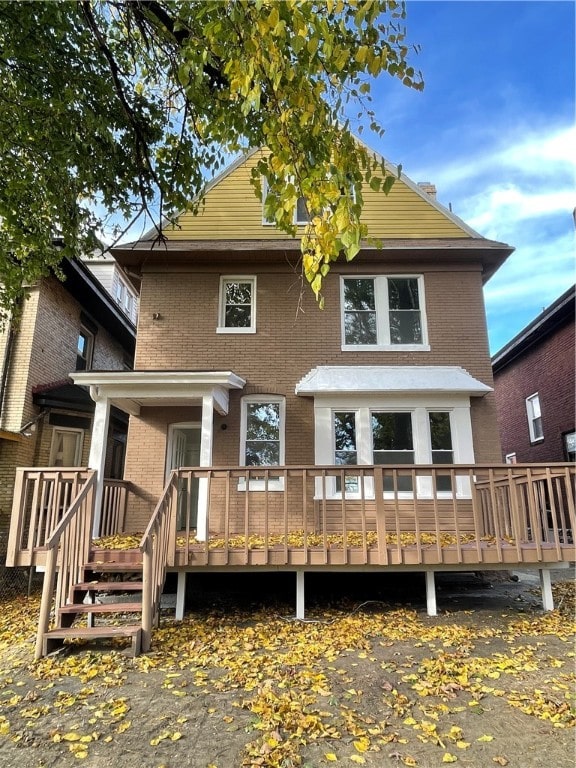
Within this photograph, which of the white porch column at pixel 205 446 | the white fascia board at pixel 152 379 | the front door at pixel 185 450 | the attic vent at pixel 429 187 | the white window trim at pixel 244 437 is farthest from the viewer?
the attic vent at pixel 429 187

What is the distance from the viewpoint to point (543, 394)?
14.7 meters

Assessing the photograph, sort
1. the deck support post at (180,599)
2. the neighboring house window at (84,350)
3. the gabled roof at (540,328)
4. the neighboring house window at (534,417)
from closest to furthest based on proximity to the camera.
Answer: the deck support post at (180,599) → the gabled roof at (540,328) → the neighboring house window at (84,350) → the neighboring house window at (534,417)

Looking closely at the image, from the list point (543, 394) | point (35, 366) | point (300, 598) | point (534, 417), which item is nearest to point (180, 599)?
point (300, 598)

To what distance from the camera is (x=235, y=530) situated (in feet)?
28.7

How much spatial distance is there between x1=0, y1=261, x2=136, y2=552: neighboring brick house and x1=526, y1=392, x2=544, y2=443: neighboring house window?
43.4 ft

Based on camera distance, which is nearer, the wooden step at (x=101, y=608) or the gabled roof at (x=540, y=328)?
the wooden step at (x=101, y=608)

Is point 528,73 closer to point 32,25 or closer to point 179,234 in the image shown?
point 32,25

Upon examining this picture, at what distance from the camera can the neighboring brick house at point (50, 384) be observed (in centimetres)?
1101

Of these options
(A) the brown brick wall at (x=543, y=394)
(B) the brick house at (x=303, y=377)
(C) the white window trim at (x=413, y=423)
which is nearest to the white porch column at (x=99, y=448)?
(B) the brick house at (x=303, y=377)

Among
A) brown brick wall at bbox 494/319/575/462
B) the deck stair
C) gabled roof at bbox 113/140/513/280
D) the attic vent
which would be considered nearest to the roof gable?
gabled roof at bbox 113/140/513/280

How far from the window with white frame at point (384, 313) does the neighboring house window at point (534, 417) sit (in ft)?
25.1

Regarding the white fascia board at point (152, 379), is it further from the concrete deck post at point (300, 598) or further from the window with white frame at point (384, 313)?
the concrete deck post at point (300, 598)

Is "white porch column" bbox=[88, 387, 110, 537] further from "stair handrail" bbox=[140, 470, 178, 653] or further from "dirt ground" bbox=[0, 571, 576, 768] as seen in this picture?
"stair handrail" bbox=[140, 470, 178, 653]

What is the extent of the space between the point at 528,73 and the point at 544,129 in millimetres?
715
